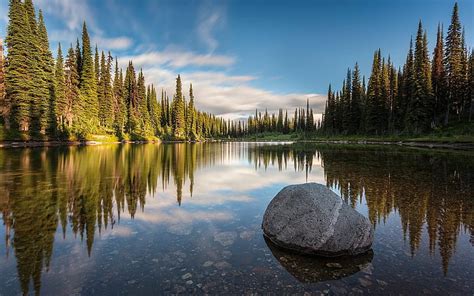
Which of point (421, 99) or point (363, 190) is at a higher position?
point (421, 99)

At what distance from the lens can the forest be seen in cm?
4000

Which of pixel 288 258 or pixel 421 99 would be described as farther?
pixel 421 99

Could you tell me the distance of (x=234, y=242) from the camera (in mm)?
6285

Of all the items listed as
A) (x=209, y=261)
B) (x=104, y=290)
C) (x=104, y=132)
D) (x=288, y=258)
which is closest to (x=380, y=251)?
(x=288, y=258)

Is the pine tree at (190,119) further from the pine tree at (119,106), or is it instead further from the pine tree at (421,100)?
the pine tree at (421,100)

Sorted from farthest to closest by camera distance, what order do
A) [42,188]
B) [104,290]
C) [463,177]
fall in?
[463,177] → [42,188] → [104,290]

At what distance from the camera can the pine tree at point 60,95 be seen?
149 ft

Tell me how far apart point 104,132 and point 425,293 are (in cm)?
6496

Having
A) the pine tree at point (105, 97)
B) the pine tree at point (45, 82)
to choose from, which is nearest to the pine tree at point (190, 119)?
the pine tree at point (105, 97)

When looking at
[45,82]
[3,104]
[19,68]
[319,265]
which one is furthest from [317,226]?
→ [45,82]

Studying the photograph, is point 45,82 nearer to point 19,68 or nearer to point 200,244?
point 19,68

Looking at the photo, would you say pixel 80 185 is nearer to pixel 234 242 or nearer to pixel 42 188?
pixel 42 188

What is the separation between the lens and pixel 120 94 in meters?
73.7

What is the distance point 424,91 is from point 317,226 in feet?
199
